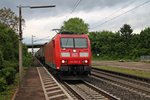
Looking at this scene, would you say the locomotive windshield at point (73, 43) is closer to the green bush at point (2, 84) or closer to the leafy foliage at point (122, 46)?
the green bush at point (2, 84)

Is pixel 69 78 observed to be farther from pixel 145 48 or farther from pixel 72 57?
pixel 145 48

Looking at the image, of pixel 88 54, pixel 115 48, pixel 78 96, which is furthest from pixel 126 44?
pixel 78 96

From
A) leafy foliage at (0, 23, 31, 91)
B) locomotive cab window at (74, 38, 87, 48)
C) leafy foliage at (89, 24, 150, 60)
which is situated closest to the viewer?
leafy foliage at (0, 23, 31, 91)

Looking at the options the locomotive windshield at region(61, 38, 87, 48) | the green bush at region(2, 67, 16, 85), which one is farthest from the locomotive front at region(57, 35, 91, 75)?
the green bush at region(2, 67, 16, 85)

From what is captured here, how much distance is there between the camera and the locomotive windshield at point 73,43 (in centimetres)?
2527

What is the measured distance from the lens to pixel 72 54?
2492 cm

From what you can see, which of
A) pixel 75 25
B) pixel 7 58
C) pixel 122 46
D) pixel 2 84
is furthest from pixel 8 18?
pixel 75 25

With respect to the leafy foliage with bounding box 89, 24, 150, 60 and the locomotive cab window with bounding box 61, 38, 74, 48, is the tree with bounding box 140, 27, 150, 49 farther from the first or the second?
the locomotive cab window with bounding box 61, 38, 74, 48

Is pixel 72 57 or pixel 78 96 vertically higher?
pixel 72 57

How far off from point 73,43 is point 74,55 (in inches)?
37.3

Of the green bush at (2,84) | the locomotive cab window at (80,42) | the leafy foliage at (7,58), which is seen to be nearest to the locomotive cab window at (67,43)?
the locomotive cab window at (80,42)

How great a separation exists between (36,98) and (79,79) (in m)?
8.85

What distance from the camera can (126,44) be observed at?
286ft

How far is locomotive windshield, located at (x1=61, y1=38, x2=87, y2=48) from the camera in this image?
25266 millimetres
